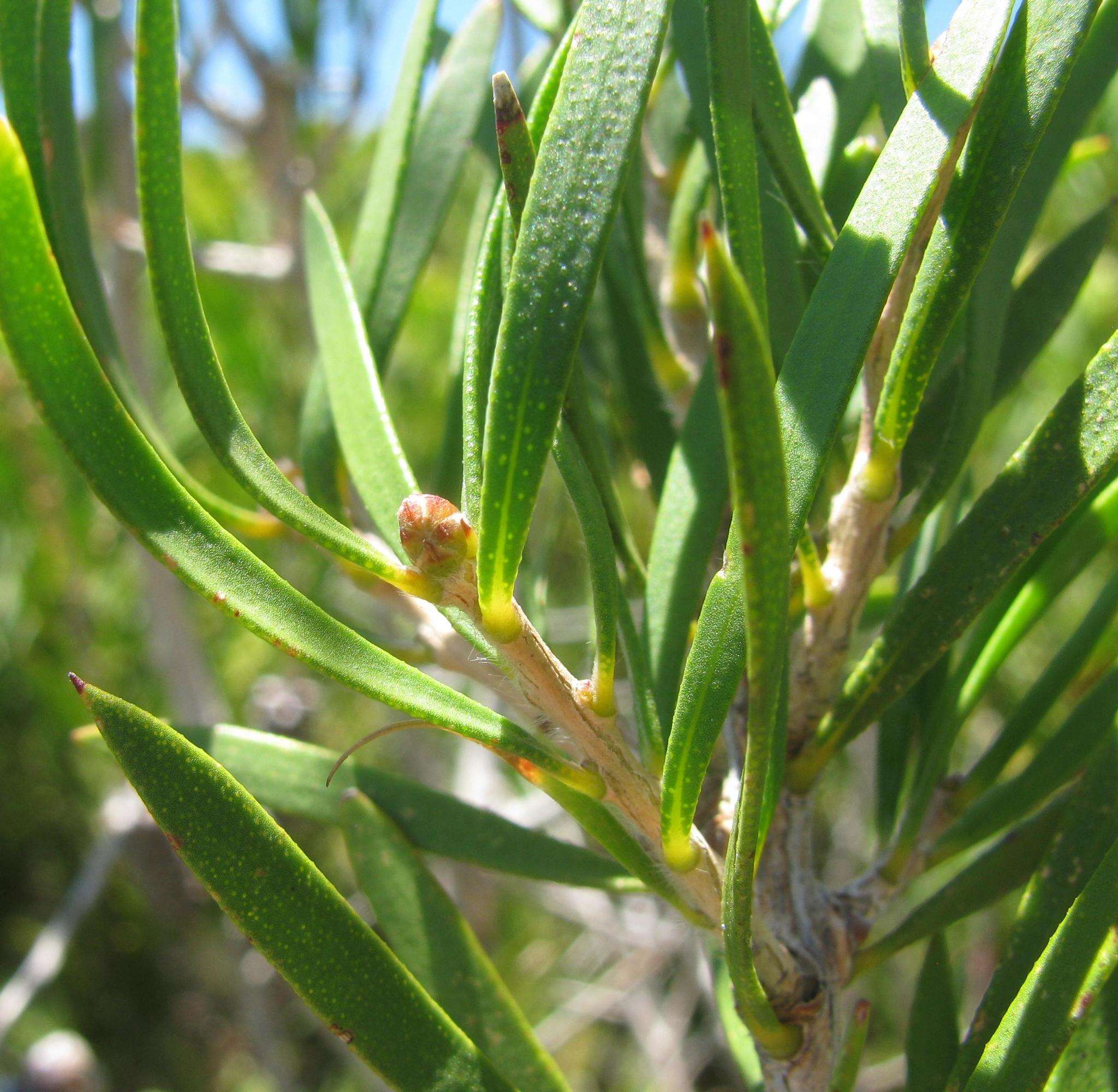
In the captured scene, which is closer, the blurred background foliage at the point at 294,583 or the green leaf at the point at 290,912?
the green leaf at the point at 290,912

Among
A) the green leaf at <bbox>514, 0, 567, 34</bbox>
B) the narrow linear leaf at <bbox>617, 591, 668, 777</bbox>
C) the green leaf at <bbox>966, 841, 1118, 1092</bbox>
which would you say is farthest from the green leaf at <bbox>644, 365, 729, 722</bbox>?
the green leaf at <bbox>514, 0, 567, 34</bbox>

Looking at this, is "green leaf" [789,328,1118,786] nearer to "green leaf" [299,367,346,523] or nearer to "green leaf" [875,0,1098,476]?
"green leaf" [875,0,1098,476]

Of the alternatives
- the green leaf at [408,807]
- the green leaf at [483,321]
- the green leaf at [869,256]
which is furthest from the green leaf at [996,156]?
the green leaf at [408,807]

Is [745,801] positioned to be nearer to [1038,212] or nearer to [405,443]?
[1038,212]

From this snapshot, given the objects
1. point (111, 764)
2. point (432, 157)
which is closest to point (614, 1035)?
point (111, 764)

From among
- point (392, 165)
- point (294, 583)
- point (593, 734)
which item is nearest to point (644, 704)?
point (593, 734)

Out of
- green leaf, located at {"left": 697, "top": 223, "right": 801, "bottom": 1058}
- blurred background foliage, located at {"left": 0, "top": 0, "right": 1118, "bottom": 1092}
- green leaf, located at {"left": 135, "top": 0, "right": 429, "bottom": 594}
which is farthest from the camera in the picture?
blurred background foliage, located at {"left": 0, "top": 0, "right": 1118, "bottom": 1092}

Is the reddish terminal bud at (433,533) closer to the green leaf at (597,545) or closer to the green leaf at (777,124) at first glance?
the green leaf at (597,545)
